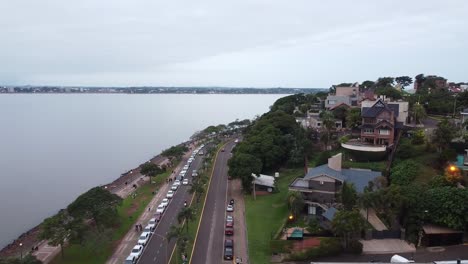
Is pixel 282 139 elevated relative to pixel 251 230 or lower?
elevated

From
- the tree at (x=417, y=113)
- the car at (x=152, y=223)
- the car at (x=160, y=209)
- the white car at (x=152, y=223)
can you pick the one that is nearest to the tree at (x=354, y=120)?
the tree at (x=417, y=113)

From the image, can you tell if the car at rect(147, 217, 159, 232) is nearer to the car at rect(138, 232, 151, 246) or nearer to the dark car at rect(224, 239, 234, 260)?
the car at rect(138, 232, 151, 246)

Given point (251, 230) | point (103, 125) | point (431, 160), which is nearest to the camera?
point (251, 230)

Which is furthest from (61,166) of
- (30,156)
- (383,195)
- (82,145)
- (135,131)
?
(383,195)

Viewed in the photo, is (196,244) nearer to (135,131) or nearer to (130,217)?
(130,217)

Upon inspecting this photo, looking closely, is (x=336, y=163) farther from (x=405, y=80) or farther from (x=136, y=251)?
(x=405, y=80)

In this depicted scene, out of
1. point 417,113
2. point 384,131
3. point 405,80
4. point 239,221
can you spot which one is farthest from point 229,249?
point 405,80
